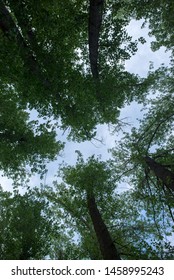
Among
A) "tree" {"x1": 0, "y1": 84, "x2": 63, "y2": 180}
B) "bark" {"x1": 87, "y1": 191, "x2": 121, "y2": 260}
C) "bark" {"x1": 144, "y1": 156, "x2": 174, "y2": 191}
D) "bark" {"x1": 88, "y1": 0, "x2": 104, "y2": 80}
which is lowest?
"bark" {"x1": 87, "y1": 191, "x2": 121, "y2": 260}

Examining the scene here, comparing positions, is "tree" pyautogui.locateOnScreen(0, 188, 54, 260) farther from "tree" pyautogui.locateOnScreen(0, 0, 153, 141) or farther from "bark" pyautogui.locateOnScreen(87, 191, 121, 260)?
"tree" pyautogui.locateOnScreen(0, 0, 153, 141)

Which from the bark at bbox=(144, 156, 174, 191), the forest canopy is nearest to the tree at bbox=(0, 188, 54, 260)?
the forest canopy

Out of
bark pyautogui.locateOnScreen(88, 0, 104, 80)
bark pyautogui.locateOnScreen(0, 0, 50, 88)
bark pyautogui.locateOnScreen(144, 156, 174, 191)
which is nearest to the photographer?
bark pyautogui.locateOnScreen(0, 0, 50, 88)

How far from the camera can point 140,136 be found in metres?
15.6

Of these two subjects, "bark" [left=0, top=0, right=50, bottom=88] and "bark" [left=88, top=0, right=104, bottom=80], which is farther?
"bark" [left=88, top=0, right=104, bottom=80]

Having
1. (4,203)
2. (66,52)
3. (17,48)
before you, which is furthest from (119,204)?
(17,48)

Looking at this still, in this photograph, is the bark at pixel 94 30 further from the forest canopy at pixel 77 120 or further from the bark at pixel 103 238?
the bark at pixel 103 238

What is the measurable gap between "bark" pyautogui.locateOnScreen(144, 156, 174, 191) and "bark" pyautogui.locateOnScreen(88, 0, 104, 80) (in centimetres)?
485

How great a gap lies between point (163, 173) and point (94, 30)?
680 centimetres

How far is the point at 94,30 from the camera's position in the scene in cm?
1159

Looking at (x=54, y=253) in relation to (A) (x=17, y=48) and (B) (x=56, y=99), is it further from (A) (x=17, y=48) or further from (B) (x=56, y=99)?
(A) (x=17, y=48)

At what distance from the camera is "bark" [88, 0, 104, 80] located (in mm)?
10797

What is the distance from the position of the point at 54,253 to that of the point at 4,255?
6308 millimetres

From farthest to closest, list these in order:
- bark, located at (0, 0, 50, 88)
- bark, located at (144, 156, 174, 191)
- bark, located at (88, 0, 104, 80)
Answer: bark, located at (144, 156, 174, 191), bark, located at (88, 0, 104, 80), bark, located at (0, 0, 50, 88)
